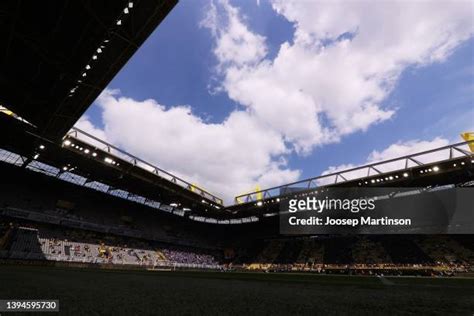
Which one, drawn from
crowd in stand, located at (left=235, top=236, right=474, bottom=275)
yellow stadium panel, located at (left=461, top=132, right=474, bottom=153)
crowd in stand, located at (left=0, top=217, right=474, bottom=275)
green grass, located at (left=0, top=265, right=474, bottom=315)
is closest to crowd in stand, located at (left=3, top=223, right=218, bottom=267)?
crowd in stand, located at (left=0, top=217, right=474, bottom=275)

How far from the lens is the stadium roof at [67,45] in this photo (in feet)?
38.3

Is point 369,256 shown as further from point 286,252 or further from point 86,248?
point 86,248

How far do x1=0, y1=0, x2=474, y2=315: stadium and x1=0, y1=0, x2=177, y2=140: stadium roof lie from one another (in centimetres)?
6

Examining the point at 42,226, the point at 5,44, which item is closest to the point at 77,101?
the point at 5,44

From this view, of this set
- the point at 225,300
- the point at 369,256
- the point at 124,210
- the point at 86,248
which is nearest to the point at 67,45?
the point at 225,300

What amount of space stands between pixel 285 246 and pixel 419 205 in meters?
21.8

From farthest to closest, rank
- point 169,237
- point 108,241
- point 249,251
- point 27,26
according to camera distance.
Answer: point 249,251 → point 169,237 → point 108,241 → point 27,26

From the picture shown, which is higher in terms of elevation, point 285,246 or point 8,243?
point 285,246


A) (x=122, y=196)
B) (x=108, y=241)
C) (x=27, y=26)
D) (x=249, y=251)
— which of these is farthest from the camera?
(x=249, y=251)

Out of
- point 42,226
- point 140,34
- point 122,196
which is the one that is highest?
point 140,34

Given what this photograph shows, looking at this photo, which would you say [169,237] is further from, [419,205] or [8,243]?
[419,205]

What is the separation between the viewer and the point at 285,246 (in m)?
48.2

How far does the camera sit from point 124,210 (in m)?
44.1

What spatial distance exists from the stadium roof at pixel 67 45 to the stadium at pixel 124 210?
0.06 metres
